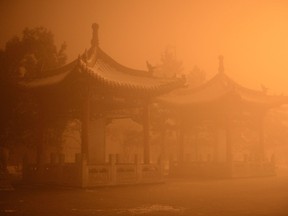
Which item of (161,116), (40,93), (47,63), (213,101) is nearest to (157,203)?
(40,93)

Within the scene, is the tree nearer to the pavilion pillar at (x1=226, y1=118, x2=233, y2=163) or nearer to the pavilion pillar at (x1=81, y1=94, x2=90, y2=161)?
the pavilion pillar at (x1=81, y1=94, x2=90, y2=161)

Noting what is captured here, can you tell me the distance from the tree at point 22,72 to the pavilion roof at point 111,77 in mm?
1775

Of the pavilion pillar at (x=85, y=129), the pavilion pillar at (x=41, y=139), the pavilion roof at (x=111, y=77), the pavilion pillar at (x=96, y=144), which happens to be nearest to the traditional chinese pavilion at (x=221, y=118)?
the pavilion roof at (x=111, y=77)

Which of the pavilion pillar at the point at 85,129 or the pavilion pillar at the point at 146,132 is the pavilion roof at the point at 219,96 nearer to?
the pavilion pillar at the point at 146,132

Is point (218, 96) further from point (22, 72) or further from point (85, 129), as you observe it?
point (22, 72)

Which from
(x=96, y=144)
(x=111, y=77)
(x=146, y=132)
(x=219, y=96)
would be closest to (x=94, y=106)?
(x=96, y=144)

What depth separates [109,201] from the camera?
13305 millimetres

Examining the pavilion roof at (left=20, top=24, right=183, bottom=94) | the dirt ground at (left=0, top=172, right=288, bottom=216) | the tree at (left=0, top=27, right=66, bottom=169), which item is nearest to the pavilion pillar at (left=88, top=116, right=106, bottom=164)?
the pavilion roof at (left=20, top=24, right=183, bottom=94)

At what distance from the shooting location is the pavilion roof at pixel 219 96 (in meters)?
26.3

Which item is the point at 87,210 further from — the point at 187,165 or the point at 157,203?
the point at 187,165

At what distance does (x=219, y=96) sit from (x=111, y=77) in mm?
8332

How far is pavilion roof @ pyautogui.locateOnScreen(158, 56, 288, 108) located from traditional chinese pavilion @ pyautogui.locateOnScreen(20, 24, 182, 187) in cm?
495

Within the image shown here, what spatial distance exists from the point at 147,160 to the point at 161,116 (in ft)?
29.0

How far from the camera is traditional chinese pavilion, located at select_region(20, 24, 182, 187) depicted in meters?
18.5
